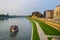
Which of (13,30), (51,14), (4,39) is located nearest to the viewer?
(4,39)

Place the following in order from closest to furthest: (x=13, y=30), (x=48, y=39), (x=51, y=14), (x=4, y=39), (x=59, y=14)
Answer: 1. (x=48, y=39)
2. (x=4, y=39)
3. (x=13, y=30)
4. (x=59, y=14)
5. (x=51, y=14)

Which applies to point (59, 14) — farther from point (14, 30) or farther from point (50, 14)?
point (14, 30)

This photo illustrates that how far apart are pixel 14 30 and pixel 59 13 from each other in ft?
165

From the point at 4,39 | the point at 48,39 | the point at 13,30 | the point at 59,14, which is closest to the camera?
the point at 48,39

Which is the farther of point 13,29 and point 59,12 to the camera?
point 59,12

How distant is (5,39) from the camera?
2361 cm

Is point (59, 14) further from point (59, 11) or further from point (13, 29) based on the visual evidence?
point (13, 29)

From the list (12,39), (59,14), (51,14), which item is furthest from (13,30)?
(51,14)

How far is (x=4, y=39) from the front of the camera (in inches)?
930

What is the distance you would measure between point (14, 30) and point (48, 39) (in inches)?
619

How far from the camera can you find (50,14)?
106 m

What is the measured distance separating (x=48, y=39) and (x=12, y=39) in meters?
7.49

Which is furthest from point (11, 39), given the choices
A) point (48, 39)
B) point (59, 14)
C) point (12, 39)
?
point (59, 14)

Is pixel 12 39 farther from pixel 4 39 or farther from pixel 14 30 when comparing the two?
pixel 14 30
